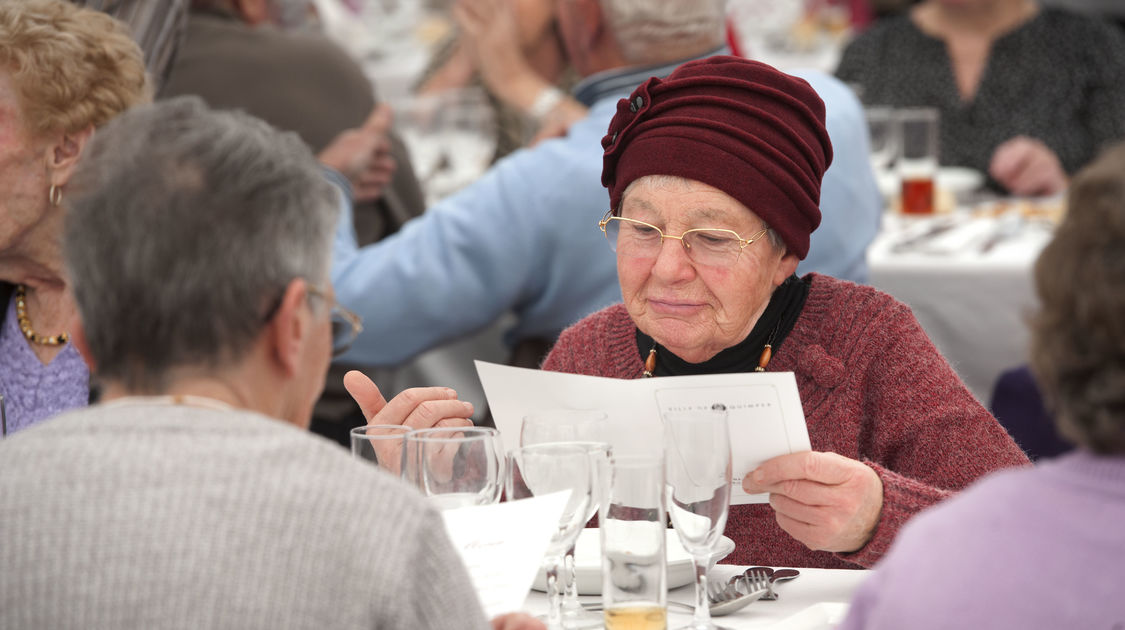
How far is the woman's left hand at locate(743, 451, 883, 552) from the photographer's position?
1778mm

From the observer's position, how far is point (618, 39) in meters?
3.15

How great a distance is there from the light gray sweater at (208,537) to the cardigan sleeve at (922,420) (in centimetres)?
104

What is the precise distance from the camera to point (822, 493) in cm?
179

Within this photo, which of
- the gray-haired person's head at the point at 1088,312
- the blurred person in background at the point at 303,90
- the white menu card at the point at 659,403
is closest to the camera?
the gray-haired person's head at the point at 1088,312

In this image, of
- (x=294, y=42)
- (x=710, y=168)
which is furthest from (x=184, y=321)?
(x=294, y=42)

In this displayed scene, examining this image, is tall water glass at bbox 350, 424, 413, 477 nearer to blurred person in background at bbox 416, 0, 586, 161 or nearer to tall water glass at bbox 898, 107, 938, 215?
blurred person in background at bbox 416, 0, 586, 161

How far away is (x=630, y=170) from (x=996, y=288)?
2.25 m

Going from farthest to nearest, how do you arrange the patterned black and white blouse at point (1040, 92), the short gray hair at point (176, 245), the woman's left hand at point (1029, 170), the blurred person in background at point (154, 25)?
the patterned black and white blouse at point (1040, 92) < the woman's left hand at point (1029, 170) < the blurred person in background at point (154, 25) < the short gray hair at point (176, 245)

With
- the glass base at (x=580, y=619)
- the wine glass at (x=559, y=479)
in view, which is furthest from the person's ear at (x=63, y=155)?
the glass base at (x=580, y=619)

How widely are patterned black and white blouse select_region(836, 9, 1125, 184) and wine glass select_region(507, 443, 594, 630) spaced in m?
4.64

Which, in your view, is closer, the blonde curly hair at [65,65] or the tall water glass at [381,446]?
the tall water glass at [381,446]

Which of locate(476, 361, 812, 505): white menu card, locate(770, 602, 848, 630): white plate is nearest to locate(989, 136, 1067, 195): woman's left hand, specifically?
locate(476, 361, 812, 505): white menu card

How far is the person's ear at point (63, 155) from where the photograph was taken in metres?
2.37

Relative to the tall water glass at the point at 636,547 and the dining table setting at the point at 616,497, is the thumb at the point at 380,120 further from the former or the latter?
the tall water glass at the point at 636,547
